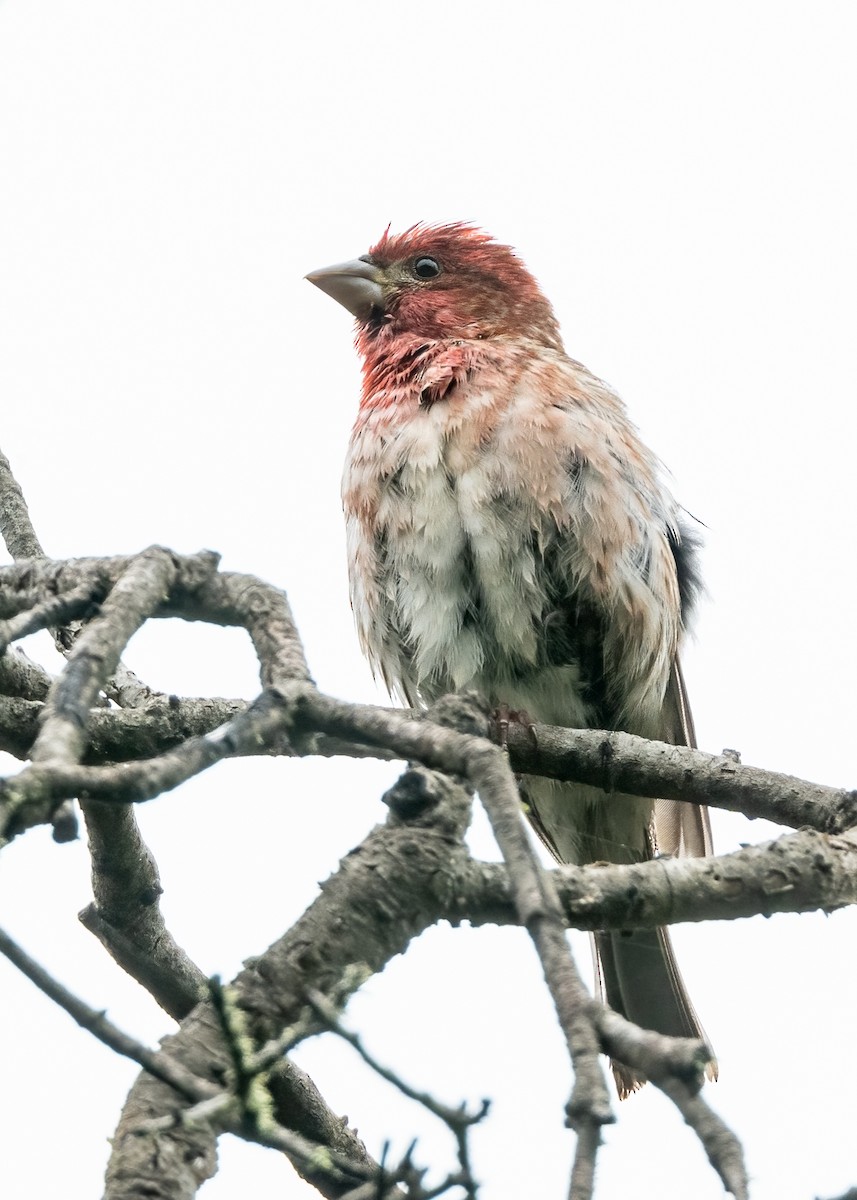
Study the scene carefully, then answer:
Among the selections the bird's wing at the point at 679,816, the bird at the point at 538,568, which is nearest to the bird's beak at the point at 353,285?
the bird at the point at 538,568

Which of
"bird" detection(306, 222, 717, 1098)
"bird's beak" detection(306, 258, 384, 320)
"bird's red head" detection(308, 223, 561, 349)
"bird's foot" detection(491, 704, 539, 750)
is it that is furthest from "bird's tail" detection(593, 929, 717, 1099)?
"bird's beak" detection(306, 258, 384, 320)

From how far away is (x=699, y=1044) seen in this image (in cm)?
168

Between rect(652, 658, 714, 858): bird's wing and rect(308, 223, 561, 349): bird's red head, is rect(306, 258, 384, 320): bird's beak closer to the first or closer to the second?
rect(308, 223, 561, 349): bird's red head

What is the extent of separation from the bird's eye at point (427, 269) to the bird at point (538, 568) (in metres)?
0.60

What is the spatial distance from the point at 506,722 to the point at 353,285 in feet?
9.56

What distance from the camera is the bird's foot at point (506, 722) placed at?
481 cm

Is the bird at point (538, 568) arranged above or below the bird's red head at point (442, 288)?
below

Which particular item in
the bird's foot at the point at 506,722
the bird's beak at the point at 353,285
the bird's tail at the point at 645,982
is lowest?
the bird's tail at the point at 645,982

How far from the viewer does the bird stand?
541cm

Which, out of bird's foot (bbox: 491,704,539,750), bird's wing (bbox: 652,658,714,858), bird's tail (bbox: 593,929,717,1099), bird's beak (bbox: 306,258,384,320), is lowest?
bird's tail (bbox: 593,929,717,1099)

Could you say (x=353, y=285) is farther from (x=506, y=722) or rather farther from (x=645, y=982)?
(x=645, y=982)

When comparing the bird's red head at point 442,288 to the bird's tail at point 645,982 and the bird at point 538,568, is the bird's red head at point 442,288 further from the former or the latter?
the bird's tail at point 645,982


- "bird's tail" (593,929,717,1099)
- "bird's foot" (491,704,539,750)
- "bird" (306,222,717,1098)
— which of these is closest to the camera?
"bird's foot" (491,704,539,750)

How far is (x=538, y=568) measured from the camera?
17.6 ft
